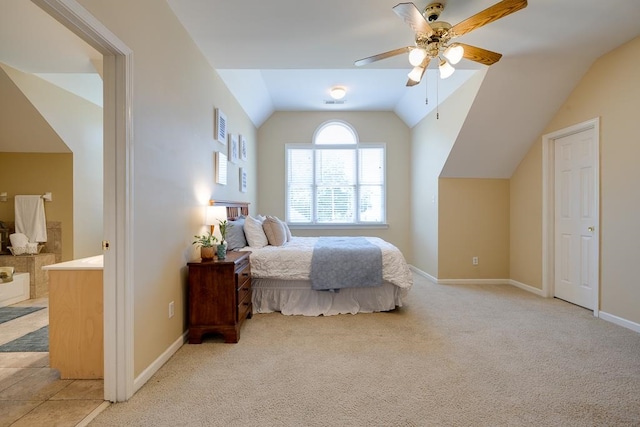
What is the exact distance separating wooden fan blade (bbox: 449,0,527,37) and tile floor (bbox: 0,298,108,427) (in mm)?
3442

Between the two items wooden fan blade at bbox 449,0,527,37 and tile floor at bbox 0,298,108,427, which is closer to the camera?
tile floor at bbox 0,298,108,427

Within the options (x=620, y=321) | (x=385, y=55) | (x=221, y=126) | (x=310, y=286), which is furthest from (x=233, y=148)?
(x=620, y=321)

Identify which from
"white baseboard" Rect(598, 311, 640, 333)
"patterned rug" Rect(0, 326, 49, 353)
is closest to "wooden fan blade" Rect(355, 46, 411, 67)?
"white baseboard" Rect(598, 311, 640, 333)

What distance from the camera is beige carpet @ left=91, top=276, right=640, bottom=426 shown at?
65.8 inches

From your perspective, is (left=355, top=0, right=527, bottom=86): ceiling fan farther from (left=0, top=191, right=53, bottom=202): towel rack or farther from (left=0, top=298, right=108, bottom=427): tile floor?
(left=0, top=191, right=53, bottom=202): towel rack

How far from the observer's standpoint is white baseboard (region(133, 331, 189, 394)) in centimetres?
192

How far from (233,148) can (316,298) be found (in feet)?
7.60

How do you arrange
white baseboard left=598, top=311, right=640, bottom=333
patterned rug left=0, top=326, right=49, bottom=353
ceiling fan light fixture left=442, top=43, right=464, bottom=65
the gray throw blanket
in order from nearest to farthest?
ceiling fan light fixture left=442, top=43, right=464, bottom=65
patterned rug left=0, top=326, right=49, bottom=353
white baseboard left=598, top=311, right=640, bottom=333
the gray throw blanket

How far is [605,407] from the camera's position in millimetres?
1742

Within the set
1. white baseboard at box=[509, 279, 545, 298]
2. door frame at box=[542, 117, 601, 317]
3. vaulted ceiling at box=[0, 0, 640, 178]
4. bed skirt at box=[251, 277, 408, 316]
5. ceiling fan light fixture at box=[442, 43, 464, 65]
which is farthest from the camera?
white baseboard at box=[509, 279, 545, 298]

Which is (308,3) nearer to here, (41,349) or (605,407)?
(605,407)

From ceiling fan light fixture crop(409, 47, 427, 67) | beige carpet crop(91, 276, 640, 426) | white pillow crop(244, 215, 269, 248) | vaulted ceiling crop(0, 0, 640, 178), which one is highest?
vaulted ceiling crop(0, 0, 640, 178)

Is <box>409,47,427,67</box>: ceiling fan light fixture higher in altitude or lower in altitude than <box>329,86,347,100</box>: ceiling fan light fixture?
lower

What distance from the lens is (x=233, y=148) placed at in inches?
161
